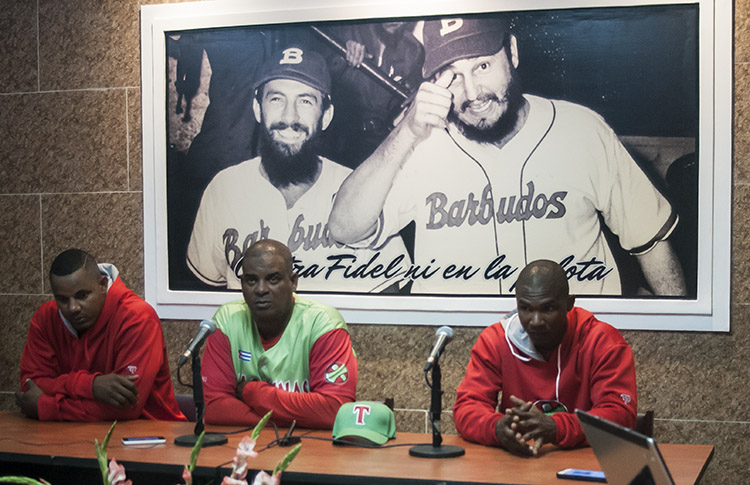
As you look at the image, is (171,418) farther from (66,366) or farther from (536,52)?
(536,52)

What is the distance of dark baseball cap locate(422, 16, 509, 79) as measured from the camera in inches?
163

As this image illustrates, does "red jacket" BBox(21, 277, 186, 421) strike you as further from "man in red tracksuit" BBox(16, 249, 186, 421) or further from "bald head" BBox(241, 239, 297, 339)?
"bald head" BBox(241, 239, 297, 339)

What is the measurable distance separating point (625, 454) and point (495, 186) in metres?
2.49

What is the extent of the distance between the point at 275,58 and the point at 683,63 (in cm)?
191

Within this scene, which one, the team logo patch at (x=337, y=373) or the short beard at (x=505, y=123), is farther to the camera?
the short beard at (x=505, y=123)

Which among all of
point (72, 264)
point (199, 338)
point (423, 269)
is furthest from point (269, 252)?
point (423, 269)

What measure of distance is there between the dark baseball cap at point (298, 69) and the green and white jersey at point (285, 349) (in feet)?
4.31

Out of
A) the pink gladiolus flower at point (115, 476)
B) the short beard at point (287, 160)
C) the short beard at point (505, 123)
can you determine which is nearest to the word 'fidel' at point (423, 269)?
the short beard at point (287, 160)

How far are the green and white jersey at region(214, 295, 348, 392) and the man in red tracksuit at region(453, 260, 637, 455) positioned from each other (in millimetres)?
633

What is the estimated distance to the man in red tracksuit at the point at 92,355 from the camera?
11.4 ft

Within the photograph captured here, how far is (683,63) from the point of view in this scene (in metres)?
3.92

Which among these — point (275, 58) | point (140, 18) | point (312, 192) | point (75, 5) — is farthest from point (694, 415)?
point (75, 5)

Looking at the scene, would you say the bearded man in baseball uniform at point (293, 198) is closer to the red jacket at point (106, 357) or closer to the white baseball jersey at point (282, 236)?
the white baseball jersey at point (282, 236)

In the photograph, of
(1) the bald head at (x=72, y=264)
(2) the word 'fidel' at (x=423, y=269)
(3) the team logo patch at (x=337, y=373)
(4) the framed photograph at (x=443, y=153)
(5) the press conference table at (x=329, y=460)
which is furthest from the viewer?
(2) the word 'fidel' at (x=423, y=269)
